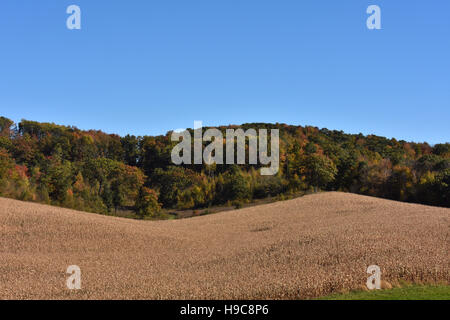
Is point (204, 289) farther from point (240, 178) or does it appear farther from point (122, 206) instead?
point (122, 206)

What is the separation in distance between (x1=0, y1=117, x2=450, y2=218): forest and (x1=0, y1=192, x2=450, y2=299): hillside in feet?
76.2

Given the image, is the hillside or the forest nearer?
the hillside

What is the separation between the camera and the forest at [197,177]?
63.1 meters

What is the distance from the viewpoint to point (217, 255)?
81.1 feet

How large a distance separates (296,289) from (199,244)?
16961 millimetres

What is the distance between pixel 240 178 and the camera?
244ft

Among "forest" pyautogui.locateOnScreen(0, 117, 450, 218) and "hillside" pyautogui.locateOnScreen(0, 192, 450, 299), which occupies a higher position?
"forest" pyautogui.locateOnScreen(0, 117, 450, 218)

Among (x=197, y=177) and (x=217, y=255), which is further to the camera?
(x=197, y=177)

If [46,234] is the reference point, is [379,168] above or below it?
above

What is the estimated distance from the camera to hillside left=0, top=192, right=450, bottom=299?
1555 centimetres

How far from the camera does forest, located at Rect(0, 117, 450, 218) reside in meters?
63.1

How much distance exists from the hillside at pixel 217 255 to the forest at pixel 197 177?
23.2 meters

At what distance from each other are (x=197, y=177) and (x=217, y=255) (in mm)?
69919

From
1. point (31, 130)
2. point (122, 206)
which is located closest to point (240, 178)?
Result: point (122, 206)
